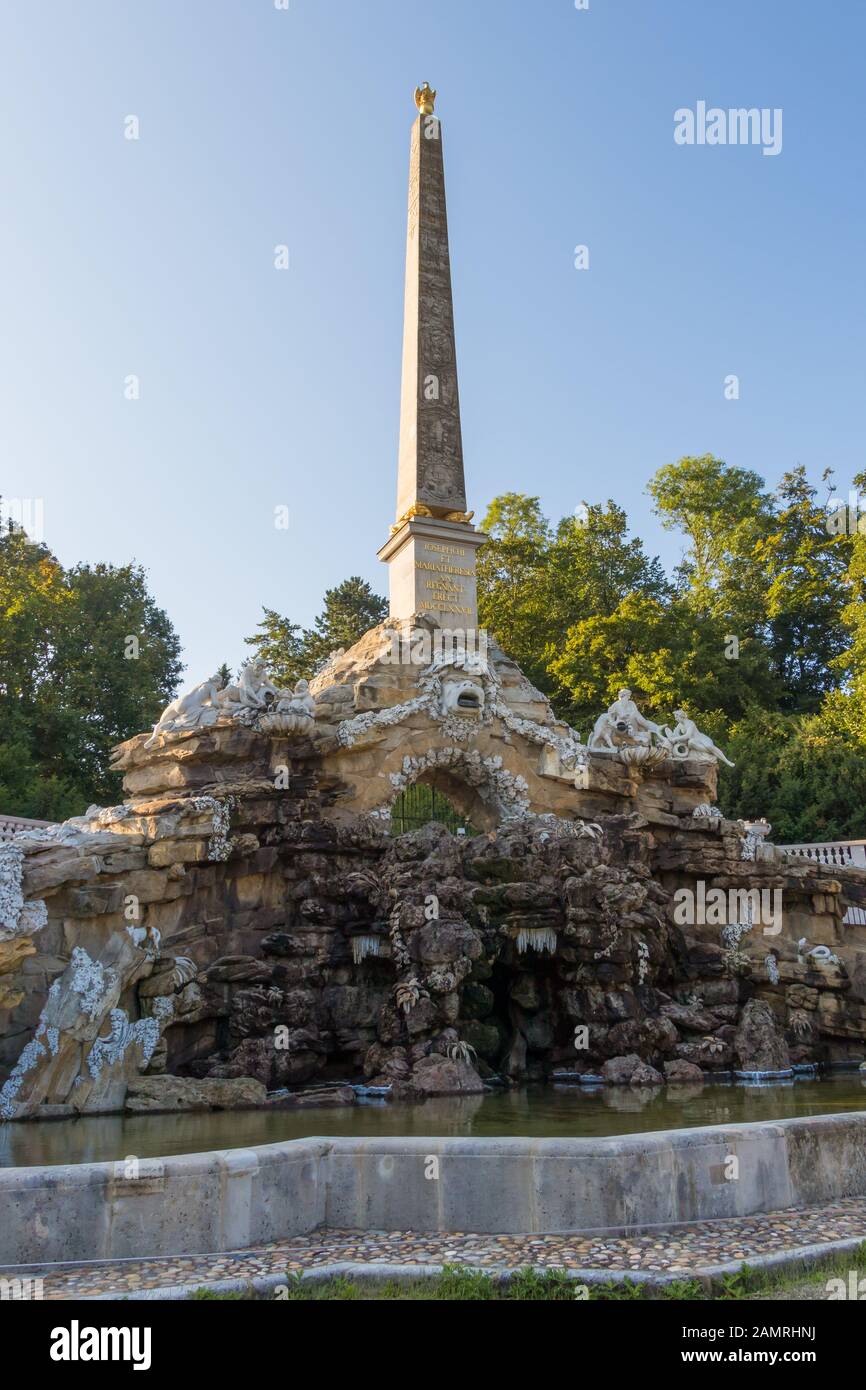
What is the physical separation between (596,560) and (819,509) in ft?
27.9

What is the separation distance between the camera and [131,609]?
35375mm

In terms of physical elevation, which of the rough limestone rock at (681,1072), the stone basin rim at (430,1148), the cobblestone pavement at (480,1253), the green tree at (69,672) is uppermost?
the green tree at (69,672)

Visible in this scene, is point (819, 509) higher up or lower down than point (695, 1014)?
higher up

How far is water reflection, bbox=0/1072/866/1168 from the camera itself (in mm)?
8602

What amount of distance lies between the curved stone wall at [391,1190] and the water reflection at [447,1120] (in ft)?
6.35

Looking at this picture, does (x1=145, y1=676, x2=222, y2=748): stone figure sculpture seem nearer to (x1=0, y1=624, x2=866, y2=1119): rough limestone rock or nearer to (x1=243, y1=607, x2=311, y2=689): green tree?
(x1=0, y1=624, x2=866, y2=1119): rough limestone rock

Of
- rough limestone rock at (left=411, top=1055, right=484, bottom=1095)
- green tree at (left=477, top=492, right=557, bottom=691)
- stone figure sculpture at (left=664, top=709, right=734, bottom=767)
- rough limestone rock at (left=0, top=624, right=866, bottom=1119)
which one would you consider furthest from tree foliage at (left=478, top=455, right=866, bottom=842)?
rough limestone rock at (left=411, top=1055, right=484, bottom=1095)

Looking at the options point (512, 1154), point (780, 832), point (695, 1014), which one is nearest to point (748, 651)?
point (780, 832)

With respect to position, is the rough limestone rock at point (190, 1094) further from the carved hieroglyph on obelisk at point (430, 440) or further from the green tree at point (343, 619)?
the green tree at point (343, 619)

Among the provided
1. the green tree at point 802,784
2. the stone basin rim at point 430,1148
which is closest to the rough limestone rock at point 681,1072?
the stone basin rim at point 430,1148

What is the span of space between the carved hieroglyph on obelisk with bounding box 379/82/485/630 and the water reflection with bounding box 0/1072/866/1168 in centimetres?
997

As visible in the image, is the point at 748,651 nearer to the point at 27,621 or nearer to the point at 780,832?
the point at 780,832

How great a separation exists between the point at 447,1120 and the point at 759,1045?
6849mm

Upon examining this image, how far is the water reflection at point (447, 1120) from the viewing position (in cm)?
860
